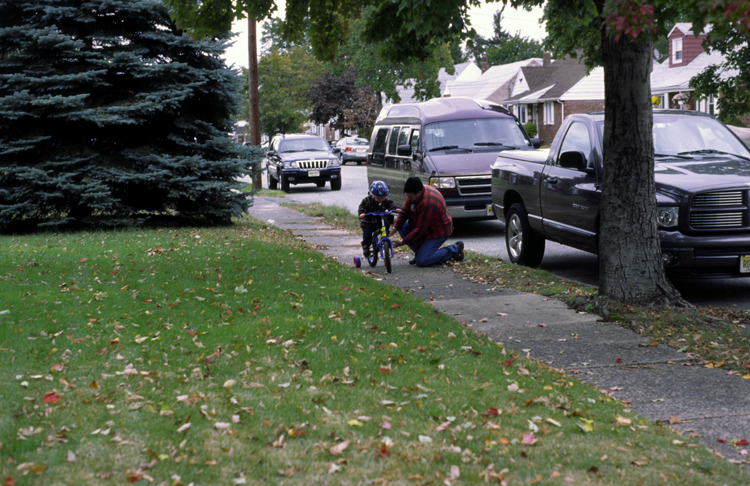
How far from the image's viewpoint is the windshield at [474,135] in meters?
14.6

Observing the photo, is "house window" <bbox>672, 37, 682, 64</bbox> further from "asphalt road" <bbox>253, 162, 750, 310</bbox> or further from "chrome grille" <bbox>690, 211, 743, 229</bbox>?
"chrome grille" <bbox>690, 211, 743, 229</bbox>

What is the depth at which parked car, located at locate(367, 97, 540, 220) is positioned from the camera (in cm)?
1381

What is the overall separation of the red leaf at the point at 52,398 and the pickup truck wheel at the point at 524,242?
709 centimetres

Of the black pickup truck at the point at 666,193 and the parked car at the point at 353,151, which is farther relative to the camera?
the parked car at the point at 353,151

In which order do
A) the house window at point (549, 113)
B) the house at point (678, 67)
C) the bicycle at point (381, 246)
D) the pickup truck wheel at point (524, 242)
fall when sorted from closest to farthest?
the bicycle at point (381, 246) < the pickup truck wheel at point (524, 242) < the house at point (678, 67) < the house window at point (549, 113)

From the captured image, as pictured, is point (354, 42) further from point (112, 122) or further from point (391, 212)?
point (391, 212)

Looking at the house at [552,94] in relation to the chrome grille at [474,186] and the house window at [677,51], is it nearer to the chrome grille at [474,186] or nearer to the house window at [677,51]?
the house window at [677,51]

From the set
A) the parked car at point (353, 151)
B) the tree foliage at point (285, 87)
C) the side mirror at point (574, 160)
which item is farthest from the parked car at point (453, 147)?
the tree foliage at point (285, 87)

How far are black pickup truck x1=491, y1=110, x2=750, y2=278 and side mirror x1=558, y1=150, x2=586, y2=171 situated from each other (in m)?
0.01

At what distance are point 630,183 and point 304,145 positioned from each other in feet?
69.6

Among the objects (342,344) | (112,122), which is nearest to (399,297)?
(342,344)

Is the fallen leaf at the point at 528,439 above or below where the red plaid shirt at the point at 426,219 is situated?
below

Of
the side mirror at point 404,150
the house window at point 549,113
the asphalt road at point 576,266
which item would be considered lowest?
the asphalt road at point 576,266

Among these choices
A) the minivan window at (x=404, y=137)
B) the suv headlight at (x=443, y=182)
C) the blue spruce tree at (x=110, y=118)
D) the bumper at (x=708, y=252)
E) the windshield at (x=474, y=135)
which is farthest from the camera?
the minivan window at (x=404, y=137)
